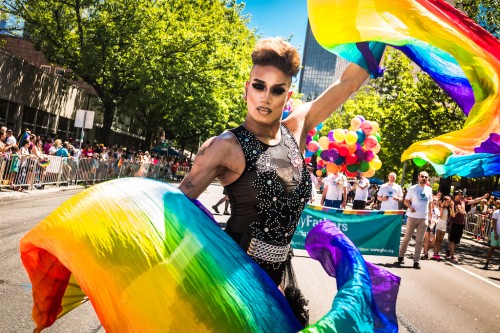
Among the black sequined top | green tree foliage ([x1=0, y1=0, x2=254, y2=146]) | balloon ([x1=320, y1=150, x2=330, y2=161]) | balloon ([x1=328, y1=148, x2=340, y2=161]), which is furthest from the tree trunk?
the black sequined top

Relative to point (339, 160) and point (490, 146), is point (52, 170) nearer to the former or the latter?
point (339, 160)

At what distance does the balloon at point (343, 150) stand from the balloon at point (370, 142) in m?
0.67

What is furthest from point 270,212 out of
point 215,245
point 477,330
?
point 477,330

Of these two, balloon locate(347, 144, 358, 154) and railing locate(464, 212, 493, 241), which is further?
railing locate(464, 212, 493, 241)

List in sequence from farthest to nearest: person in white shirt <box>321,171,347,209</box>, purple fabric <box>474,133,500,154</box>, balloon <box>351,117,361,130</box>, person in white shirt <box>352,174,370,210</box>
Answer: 1. person in white shirt <box>352,174,370,210</box>
2. balloon <box>351,117,361,130</box>
3. person in white shirt <box>321,171,347,209</box>
4. purple fabric <box>474,133,500,154</box>

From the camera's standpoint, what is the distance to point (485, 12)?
59.7ft

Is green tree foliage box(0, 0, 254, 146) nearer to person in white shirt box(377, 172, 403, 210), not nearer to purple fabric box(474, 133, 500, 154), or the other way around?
person in white shirt box(377, 172, 403, 210)

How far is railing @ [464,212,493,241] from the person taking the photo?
18816 millimetres

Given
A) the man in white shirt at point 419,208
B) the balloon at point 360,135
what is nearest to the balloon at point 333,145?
the balloon at point 360,135

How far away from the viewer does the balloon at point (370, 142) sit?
11875 mm

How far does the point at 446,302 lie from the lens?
6.69 m

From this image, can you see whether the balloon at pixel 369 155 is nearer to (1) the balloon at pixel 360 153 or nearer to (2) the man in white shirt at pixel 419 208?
(1) the balloon at pixel 360 153

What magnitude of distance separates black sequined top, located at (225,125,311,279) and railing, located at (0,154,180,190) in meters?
7.37

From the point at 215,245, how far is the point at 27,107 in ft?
78.2
